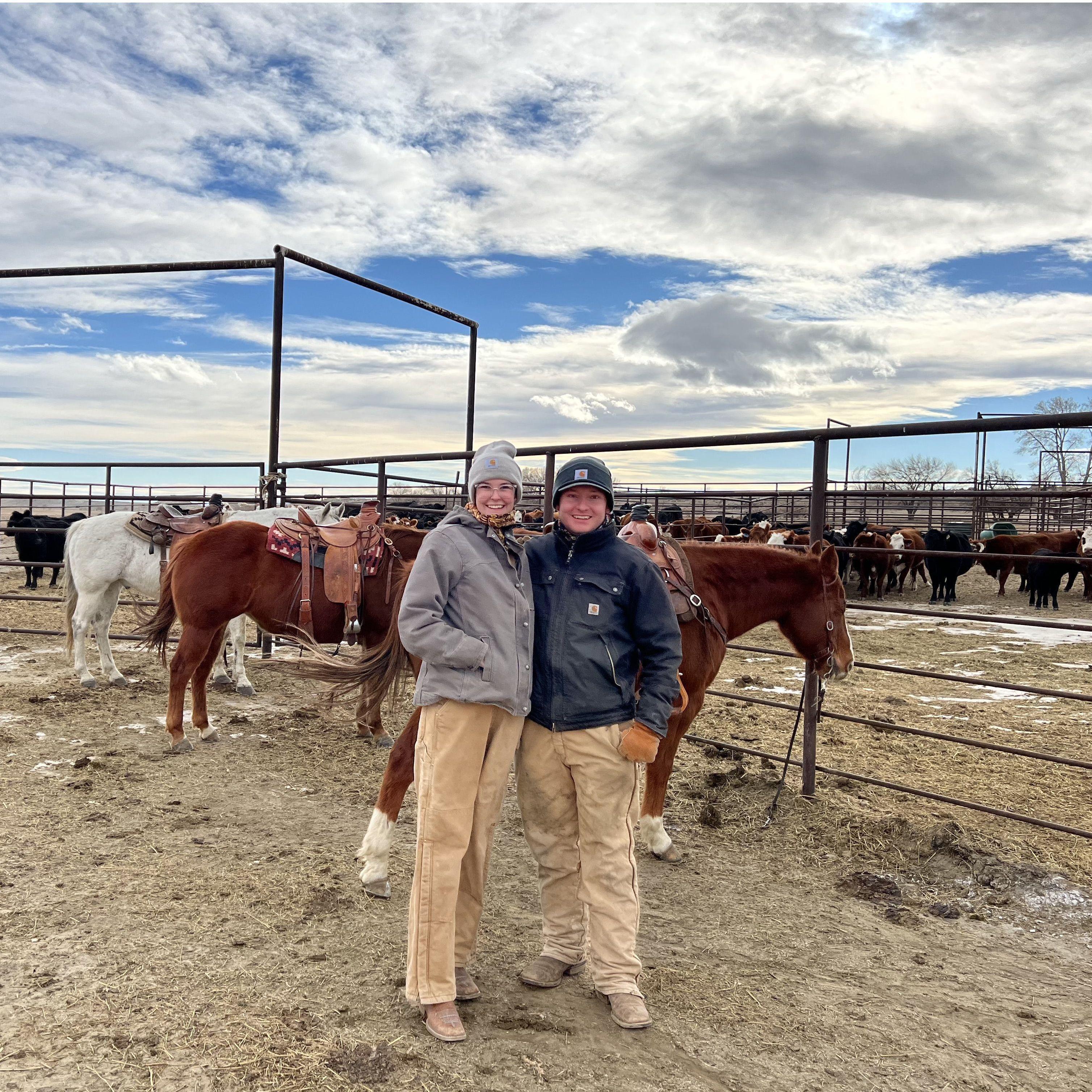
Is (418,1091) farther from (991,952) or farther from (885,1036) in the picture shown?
(991,952)

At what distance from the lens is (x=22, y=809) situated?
4.20 metres

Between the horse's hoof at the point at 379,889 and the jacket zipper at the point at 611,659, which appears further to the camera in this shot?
the horse's hoof at the point at 379,889

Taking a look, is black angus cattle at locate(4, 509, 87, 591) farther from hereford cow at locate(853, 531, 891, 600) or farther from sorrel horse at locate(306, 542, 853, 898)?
hereford cow at locate(853, 531, 891, 600)

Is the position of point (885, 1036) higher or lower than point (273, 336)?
lower

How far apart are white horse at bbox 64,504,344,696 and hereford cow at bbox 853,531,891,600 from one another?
36.8 ft

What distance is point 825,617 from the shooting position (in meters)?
4.21

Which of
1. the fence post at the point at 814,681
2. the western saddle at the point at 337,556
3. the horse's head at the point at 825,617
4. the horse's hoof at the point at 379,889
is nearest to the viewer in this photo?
the horse's hoof at the point at 379,889

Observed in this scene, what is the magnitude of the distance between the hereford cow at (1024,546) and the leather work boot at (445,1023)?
15031 mm

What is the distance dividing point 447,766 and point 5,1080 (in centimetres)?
137

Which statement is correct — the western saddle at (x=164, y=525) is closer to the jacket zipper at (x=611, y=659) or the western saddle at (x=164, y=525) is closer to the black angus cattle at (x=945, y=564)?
the jacket zipper at (x=611, y=659)

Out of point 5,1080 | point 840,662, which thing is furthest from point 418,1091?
point 840,662

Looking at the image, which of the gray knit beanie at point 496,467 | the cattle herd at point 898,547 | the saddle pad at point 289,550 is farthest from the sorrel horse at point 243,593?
the cattle herd at point 898,547

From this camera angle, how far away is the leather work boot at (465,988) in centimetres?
256

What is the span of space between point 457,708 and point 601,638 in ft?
1.64
